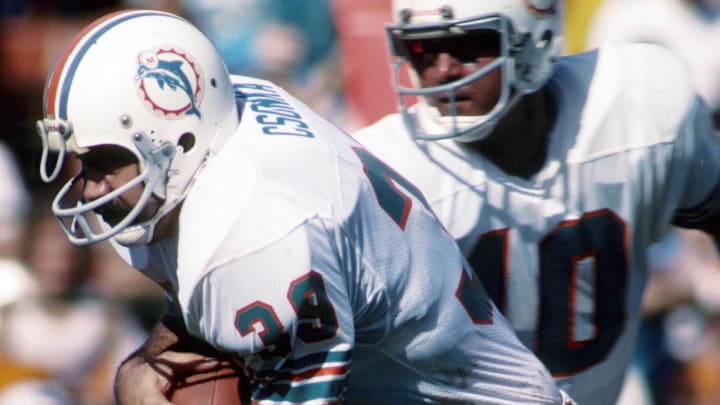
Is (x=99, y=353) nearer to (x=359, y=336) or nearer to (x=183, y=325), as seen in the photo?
(x=183, y=325)

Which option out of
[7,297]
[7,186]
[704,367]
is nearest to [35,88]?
[7,186]

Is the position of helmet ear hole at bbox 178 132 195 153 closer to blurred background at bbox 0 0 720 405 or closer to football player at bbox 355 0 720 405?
football player at bbox 355 0 720 405

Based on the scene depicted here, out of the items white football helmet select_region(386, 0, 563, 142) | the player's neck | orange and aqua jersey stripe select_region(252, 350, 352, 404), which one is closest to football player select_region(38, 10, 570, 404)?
orange and aqua jersey stripe select_region(252, 350, 352, 404)

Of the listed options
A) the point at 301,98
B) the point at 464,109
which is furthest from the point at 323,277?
the point at 301,98

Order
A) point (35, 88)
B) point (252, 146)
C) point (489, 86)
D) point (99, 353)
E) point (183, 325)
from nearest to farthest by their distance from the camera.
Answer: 1. point (252, 146)
2. point (183, 325)
3. point (489, 86)
4. point (99, 353)
5. point (35, 88)

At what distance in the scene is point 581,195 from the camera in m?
3.58

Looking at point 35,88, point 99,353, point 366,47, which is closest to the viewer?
point 99,353

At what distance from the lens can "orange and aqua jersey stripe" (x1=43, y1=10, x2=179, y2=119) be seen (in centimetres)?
277

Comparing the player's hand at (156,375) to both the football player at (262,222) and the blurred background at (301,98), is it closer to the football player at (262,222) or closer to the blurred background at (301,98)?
the football player at (262,222)

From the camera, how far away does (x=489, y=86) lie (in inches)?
136

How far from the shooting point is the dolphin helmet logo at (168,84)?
2.74 m

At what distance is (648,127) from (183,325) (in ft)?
4.30

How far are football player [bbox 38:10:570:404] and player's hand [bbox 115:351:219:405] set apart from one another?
0.51ft

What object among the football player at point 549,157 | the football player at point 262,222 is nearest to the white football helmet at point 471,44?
the football player at point 549,157
